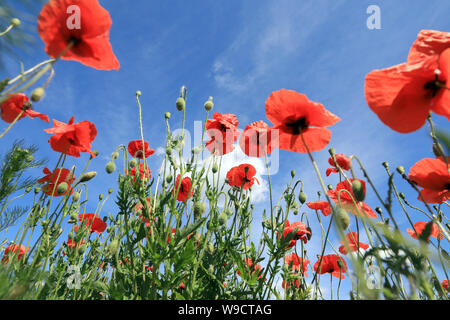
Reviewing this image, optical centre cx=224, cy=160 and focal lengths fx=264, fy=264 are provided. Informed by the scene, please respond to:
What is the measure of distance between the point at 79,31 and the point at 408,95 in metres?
1.29

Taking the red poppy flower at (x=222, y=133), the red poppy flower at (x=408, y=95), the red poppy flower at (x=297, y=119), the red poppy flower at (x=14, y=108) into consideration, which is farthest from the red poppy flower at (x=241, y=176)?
the red poppy flower at (x=14, y=108)

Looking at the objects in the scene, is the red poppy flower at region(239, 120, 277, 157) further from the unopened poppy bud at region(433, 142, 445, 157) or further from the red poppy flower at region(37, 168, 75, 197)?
the red poppy flower at region(37, 168, 75, 197)

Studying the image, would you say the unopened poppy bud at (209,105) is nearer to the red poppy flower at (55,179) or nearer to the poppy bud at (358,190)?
the red poppy flower at (55,179)

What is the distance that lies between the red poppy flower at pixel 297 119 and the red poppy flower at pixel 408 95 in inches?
9.3

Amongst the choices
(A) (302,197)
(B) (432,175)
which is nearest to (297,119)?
(B) (432,175)

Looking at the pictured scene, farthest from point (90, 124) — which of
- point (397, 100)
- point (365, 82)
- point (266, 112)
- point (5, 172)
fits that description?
point (397, 100)

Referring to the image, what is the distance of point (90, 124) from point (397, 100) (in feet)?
5.21

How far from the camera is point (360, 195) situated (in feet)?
3.62

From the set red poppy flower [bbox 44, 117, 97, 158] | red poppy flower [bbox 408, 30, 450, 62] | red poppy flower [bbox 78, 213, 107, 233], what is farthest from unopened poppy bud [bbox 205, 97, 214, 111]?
red poppy flower [bbox 78, 213, 107, 233]

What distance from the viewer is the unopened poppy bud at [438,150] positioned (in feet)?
3.69

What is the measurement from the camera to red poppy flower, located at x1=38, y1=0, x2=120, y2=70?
1026 mm
